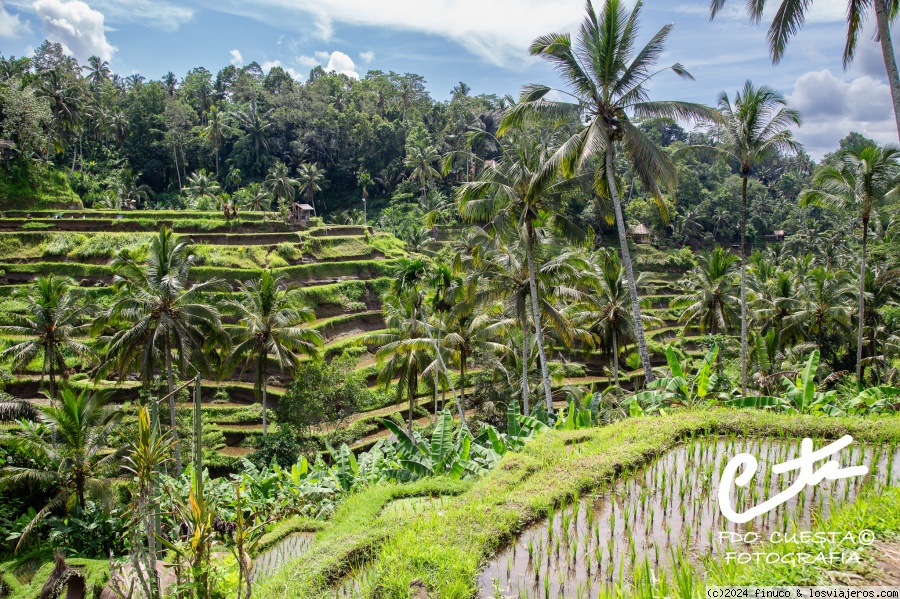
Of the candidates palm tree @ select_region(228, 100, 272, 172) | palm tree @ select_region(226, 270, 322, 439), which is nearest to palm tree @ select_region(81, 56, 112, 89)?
palm tree @ select_region(228, 100, 272, 172)

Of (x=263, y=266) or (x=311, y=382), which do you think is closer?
(x=311, y=382)

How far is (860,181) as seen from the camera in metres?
16.3

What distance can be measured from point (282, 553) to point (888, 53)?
43.2 feet

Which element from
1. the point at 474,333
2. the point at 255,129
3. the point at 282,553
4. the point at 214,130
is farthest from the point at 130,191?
the point at 282,553

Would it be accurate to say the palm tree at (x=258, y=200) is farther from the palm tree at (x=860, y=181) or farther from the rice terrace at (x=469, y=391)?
the palm tree at (x=860, y=181)

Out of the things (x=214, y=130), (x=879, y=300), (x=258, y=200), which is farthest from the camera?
(x=214, y=130)

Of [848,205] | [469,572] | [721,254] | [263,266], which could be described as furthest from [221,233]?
[469,572]

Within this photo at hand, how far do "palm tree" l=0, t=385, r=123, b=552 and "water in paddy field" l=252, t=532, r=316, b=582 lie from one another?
30.1ft

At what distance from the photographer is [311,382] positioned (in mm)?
25047

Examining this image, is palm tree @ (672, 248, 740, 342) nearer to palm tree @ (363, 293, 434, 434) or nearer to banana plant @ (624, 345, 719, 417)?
palm tree @ (363, 293, 434, 434)

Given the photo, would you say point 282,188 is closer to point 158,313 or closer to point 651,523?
point 158,313

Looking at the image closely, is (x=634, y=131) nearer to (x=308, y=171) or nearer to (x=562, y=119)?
(x=562, y=119)

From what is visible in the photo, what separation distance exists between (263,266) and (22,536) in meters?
25.8

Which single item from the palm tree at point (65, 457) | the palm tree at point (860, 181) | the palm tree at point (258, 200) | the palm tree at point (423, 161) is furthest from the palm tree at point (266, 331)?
the palm tree at point (423, 161)
